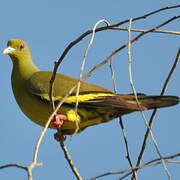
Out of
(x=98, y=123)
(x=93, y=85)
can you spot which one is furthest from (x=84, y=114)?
(x=93, y=85)

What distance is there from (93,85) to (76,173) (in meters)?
1.95

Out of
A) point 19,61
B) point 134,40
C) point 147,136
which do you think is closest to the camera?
point 134,40

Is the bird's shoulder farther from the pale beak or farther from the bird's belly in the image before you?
the pale beak

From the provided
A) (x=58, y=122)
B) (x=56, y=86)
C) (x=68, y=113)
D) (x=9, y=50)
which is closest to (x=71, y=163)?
(x=58, y=122)

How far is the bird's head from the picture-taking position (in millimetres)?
5652

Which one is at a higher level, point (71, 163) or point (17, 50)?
point (17, 50)

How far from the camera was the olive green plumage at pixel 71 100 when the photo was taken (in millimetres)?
4180

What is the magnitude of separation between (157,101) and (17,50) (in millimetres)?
2410

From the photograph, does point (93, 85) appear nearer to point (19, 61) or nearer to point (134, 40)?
point (19, 61)

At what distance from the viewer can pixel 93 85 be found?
4.94 meters

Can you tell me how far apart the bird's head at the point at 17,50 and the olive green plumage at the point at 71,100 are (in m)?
0.19

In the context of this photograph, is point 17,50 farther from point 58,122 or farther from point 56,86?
point 58,122

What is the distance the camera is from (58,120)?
4.14 m

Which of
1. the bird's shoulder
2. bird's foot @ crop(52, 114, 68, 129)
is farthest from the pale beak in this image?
bird's foot @ crop(52, 114, 68, 129)
